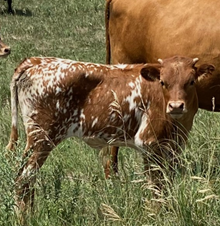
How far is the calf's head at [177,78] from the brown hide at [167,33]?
0.57 meters

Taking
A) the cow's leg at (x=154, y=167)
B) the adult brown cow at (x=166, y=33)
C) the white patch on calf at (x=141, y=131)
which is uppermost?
the adult brown cow at (x=166, y=33)

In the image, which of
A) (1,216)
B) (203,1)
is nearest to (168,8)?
(203,1)

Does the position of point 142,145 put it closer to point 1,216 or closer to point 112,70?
point 112,70

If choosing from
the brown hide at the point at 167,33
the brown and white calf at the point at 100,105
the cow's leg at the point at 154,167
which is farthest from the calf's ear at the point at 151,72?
the brown hide at the point at 167,33

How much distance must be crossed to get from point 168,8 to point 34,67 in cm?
172

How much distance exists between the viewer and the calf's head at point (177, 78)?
3873 millimetres

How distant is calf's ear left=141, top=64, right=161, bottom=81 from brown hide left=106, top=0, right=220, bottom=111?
65 cm

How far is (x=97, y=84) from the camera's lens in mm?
4273

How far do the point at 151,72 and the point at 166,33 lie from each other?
4.05ft

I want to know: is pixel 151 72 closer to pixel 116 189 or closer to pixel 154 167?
pixel 154 167

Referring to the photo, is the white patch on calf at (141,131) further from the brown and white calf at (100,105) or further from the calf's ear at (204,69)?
the calf's ear at (204,69)

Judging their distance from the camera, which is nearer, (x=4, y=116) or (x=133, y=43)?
(x=133, y=43)

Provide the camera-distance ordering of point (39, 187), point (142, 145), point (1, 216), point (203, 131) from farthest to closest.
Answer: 1. point (203, 131)
2. point (142, 145)
3. point (39, 187)
4. point (1, 216)

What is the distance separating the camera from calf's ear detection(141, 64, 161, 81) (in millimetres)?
4121
